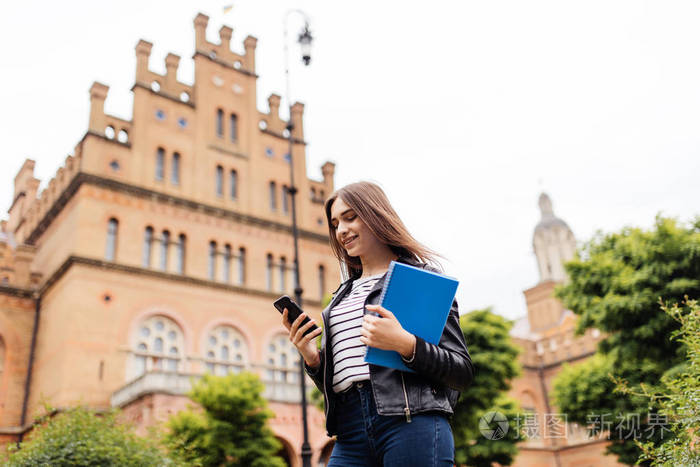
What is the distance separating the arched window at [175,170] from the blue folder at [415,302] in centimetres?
2399

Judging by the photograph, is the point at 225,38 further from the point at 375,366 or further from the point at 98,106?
the point at 375,366

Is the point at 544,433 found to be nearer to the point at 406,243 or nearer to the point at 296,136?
the point at 296,136

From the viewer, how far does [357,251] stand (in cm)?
300

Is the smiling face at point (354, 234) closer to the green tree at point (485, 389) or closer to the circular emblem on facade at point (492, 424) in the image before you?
the circular emblem on facade at point (492, 424)

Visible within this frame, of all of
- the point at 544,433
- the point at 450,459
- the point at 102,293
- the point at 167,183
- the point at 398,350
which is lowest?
the point at 450,459

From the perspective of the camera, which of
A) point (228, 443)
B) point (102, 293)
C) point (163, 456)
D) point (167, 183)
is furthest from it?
point (167, 183)

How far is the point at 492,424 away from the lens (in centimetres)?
1881

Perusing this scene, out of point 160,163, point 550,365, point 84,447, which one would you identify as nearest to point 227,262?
point 160,163

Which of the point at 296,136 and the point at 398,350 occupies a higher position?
the point at 296,136

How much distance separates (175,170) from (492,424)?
51.1ft

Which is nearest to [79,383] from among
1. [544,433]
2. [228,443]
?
[228,443]

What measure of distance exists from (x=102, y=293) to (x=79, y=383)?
10.3 ft

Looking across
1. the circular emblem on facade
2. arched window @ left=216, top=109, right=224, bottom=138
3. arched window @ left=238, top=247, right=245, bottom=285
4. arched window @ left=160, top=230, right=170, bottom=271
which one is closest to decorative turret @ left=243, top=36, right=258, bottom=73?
arched window @ left=216, top=109, right=224, bottom=138

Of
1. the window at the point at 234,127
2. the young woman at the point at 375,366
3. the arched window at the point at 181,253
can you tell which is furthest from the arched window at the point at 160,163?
the young woman at the point at 375,366
